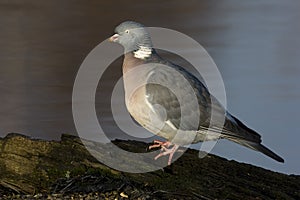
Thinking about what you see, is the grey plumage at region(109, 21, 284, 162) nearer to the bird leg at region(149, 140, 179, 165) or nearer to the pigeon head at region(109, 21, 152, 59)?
the bird leg at region(149, 140, 179, 165)

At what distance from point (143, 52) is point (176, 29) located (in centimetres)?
570

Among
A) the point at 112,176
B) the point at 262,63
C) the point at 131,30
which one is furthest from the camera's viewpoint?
the point at 262,63

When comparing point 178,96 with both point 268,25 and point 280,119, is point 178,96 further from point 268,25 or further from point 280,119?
point 268,25

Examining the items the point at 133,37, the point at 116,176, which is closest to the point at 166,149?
the point at 116,176

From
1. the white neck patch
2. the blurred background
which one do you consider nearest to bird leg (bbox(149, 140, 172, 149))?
the white neck patch

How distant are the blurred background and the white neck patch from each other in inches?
67.4

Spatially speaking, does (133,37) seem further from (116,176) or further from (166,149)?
(116,176)

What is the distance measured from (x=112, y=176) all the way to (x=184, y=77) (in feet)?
4.90

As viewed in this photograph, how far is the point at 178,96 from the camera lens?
6.35 meters

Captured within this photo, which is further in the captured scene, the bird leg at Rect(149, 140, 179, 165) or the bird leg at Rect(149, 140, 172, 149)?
the bird leg at Rect(149, 140, 172, 149)

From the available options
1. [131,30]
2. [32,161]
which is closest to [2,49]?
[131,30]

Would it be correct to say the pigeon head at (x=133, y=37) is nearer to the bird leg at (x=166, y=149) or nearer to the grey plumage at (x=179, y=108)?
the grey plumage at (x=179, y=108)

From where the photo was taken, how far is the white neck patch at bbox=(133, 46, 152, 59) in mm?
6598

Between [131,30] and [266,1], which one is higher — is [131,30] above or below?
below
